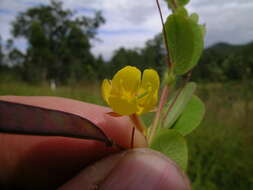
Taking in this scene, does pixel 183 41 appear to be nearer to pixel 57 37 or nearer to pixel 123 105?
pixel 123 105

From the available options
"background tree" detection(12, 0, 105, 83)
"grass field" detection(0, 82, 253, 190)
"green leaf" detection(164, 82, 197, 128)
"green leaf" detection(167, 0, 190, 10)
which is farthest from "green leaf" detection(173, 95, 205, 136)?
"background tree" detection(12, 0, 105, 83)

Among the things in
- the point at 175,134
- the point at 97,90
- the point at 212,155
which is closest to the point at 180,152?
the point at 175,134

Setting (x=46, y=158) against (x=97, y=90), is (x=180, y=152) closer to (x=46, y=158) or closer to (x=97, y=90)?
(x=46, y=158)

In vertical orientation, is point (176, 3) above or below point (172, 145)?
above

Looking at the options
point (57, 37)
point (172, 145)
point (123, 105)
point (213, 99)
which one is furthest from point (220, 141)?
point (57, 37)

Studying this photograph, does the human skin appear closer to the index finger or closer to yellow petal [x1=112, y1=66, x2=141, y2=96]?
the index finger

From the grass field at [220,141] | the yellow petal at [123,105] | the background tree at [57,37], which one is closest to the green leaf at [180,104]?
the yellow petal at [123,105]
